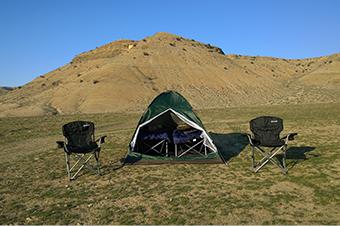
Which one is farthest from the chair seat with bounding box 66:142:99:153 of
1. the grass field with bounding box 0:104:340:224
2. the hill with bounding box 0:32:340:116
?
the hill with bounding box 0:32:340:116

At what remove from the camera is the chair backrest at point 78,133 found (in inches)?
330

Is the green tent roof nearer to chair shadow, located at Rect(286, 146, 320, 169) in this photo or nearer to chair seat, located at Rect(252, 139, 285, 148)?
chair seat, located at Rect(252, 139, 285, 148)

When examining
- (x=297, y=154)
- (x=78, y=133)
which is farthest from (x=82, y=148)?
(x=297, y=154)

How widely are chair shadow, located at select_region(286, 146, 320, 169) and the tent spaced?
205 cm

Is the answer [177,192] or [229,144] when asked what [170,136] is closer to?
[229,144]

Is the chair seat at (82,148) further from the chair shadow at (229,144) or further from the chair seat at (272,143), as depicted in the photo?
the chair seat at (272,143)

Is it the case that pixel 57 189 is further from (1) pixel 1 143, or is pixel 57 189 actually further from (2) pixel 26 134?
(2) pixel 26 134

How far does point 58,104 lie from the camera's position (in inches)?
1401

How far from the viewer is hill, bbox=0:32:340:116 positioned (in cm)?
3431

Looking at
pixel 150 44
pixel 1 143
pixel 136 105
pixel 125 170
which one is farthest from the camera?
pixel 150 44

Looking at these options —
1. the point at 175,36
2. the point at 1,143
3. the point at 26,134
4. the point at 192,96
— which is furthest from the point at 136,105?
the point at 175,36

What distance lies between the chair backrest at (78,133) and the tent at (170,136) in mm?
1315

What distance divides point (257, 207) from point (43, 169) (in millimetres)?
6212

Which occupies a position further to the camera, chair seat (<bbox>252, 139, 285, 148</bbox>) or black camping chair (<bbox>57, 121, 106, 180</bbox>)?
black camping chair (<bbox>57, 121, 106, 180</bbox>)
